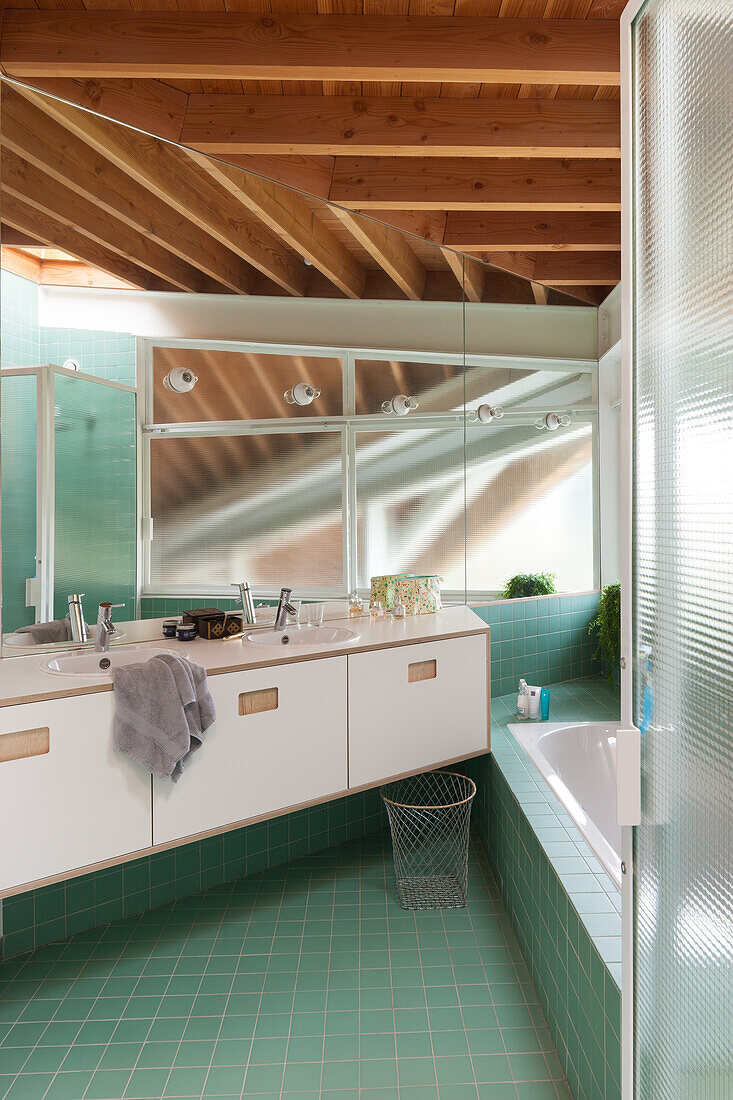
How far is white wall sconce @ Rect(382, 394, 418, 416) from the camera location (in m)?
3.15

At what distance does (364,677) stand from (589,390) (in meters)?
2.36

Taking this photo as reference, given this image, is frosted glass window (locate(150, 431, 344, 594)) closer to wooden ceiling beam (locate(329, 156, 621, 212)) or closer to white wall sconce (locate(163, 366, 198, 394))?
white wall sconce (locate(163, 366, 198, 394))

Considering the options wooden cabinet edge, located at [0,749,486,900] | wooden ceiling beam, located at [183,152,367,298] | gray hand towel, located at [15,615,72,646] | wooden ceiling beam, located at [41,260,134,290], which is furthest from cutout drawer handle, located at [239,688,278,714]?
wooden ceiling beam, located at [183,152,367,298]

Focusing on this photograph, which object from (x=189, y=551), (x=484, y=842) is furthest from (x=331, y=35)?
(x=484, y=842)

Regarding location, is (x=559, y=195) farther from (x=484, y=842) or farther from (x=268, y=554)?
(x=484, y=842)

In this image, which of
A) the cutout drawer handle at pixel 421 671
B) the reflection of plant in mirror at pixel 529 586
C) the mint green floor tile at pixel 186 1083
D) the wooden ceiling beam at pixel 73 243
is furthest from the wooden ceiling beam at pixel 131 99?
the mint green floor tile at pixel 186 1083

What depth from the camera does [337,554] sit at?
2980 millimetres

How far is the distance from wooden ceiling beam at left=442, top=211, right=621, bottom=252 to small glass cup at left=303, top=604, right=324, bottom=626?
1.77m

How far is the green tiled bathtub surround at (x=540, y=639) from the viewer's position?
359 centimetres

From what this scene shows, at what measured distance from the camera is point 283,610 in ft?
8.98

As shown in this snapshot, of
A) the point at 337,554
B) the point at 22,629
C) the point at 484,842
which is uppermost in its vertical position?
the point at 337,554

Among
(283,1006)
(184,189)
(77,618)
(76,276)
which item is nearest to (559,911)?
(283,1006)

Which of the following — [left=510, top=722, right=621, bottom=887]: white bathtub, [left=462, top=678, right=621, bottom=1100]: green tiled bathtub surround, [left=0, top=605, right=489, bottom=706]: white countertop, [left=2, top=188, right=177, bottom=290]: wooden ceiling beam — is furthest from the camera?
[left=510, top=722, right=621, bottom=887]: white bathtub

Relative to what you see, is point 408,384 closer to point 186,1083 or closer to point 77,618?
point 77,618
